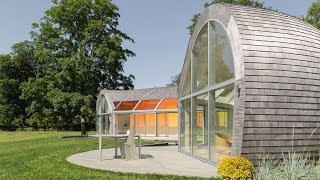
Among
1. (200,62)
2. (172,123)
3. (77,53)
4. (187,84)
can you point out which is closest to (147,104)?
(172,123)

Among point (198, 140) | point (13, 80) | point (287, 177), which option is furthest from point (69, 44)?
point (287, 177)

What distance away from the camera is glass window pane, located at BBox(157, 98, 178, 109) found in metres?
26.2

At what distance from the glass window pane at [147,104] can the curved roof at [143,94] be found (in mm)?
355

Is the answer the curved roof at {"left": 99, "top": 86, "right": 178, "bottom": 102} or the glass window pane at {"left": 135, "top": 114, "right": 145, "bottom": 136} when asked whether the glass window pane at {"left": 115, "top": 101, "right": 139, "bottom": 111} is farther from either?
the glass window pane at {"left": 135, "top": 114, "right": 145, "bottom": 136}

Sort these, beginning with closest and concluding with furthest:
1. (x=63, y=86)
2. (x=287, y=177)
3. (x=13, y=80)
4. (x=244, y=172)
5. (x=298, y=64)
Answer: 1. (x=287, y=177)
2. (x=244, y=172)
3. (x=298, y=64)
4. (x=63, y=86)
5. (x=13, y=80)

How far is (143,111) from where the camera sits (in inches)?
1085

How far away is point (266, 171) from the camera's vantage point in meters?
5.58

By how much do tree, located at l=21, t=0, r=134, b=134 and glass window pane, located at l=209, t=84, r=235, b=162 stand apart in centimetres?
2421

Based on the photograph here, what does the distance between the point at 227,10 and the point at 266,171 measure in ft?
15.2

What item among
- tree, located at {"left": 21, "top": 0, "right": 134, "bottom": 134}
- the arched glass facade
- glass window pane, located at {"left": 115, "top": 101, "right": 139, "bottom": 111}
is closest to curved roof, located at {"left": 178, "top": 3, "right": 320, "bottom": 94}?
the arched glass facade

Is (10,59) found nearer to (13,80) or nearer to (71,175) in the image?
(13,80)

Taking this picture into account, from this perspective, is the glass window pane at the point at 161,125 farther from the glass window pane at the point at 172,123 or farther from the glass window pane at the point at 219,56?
the glass window pane at the point at 219,56

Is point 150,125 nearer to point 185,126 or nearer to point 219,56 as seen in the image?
point 185,126

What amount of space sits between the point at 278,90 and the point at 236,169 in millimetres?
2536
